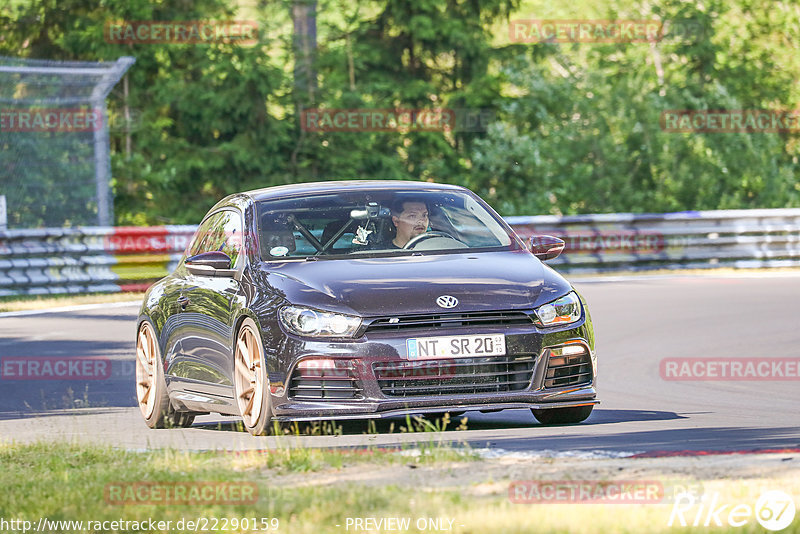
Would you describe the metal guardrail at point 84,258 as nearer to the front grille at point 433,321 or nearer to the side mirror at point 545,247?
the side mirror at point 545,247

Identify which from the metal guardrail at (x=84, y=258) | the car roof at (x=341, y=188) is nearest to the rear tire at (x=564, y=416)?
the car roof at (x=341, y=188)

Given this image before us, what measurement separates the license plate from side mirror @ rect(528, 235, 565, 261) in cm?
154

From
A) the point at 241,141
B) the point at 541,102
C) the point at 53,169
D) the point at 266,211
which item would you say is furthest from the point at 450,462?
the point at 541,102

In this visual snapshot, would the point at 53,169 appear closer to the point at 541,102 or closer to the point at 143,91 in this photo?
the point at 143,91

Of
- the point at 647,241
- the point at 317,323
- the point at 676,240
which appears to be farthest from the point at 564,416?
the point at 676,240

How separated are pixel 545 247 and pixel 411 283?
1.55m

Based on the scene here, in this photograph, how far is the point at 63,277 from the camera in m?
23.8

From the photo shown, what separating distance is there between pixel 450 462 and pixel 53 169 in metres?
18.3

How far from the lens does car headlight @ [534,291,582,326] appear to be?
941cm

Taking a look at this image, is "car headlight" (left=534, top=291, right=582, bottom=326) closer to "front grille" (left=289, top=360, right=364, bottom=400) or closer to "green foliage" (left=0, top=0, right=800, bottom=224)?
"front grille" (left=289, top=360, right=364, bottom=400)

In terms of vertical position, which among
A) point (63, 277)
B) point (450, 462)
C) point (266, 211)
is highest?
point (266, 211)

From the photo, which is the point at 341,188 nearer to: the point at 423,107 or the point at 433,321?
the point at 433,321

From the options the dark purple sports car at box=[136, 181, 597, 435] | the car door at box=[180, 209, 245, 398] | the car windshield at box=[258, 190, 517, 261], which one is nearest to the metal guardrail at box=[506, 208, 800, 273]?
the car windshield at box=[258, 190, 517, 261]

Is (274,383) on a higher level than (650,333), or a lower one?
higher
